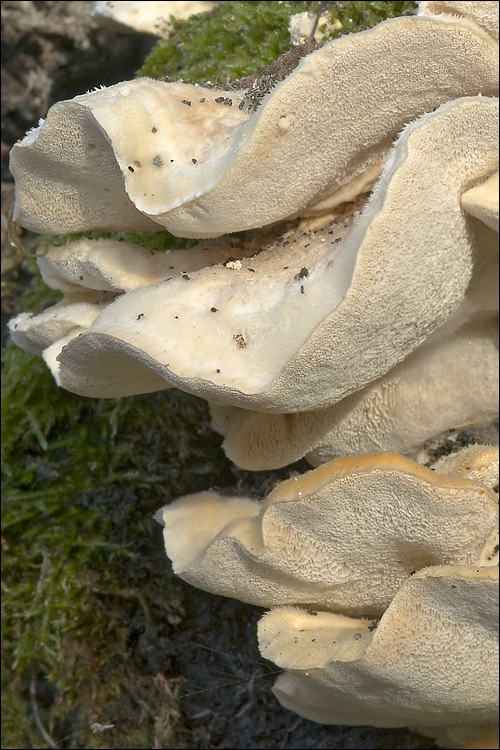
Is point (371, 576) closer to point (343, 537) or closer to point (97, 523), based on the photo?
point (343, 537)

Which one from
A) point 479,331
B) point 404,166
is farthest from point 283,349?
point 479,331

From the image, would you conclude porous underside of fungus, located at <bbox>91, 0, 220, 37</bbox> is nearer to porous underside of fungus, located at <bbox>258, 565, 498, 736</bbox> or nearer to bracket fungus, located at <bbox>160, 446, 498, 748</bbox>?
bracket fungus, located at <bbox>160, 446, 498, 748</bbox>

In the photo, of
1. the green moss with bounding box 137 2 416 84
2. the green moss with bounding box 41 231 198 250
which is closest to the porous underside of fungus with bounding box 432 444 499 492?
the green moss with bounding box 41 231 198 250

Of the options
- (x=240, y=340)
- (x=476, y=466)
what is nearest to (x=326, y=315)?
(x=240, y=340)

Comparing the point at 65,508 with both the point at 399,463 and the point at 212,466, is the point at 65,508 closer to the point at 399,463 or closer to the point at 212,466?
the point at 212,466

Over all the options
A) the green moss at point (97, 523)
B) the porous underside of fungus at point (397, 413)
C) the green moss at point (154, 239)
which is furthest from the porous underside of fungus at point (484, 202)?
the green moss at point (97, 523)

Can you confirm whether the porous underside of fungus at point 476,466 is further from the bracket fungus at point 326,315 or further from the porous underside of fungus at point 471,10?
the porous underside of fungus at point 471,10
